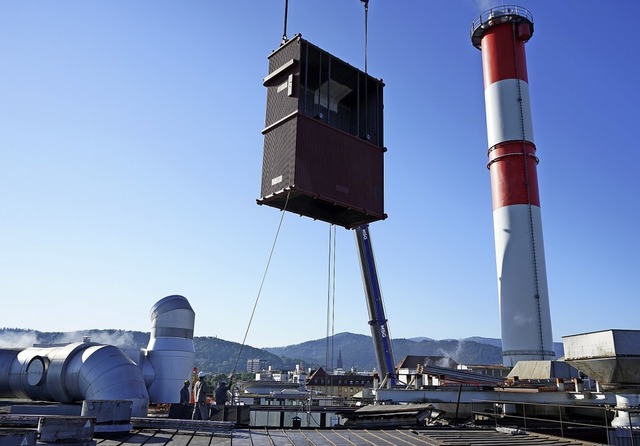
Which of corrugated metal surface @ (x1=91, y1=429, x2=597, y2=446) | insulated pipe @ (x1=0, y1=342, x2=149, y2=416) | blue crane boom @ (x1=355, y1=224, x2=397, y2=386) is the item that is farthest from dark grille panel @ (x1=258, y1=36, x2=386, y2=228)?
corrugated metal surface @ (x1=91, y1=429, x2=597, y2=446)

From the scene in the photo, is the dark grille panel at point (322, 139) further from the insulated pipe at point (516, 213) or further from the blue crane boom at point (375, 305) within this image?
the insulated pipe at point (516, 213)

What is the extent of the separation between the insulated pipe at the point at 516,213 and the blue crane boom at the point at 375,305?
21.7 feet

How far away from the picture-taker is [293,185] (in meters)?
17.2

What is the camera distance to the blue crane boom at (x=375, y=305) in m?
25.9

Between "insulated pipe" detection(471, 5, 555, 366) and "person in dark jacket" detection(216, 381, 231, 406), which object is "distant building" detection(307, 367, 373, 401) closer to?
"insulated pipe" detection(471, 5, 555, 366)

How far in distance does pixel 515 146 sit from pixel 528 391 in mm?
14204

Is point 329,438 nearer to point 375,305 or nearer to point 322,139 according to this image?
point 322,139

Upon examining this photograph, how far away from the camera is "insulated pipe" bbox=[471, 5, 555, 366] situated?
2684 centimetres

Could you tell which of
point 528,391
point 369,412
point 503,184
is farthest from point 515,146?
point 369,412

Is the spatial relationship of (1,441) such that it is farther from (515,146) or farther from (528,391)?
(515,146)

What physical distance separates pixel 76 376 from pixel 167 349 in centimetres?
1148

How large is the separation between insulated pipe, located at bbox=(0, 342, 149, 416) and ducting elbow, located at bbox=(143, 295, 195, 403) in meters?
9.62

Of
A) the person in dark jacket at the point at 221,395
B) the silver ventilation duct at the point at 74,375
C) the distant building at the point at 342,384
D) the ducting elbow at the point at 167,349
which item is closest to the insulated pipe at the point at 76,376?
the silver ventilation duct at the point at 74,375

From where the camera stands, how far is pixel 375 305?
26.6 metres
